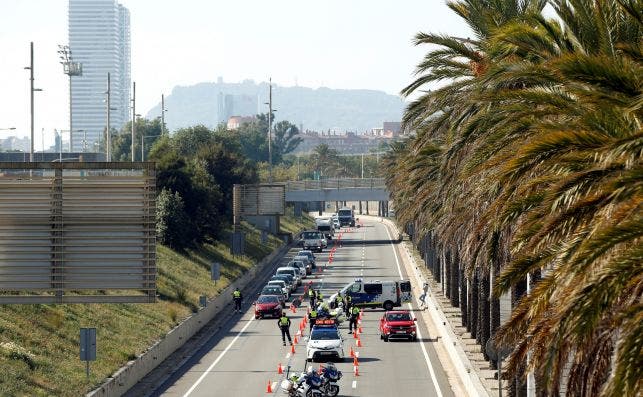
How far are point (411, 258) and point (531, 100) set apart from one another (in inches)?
3244

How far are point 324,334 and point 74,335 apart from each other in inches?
363

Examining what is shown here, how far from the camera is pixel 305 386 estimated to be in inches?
1497

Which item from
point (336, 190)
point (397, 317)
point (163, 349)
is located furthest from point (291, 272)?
point (336, 190)

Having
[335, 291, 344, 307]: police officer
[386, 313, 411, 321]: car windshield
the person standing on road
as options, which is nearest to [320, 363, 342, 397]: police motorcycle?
[386, 313, 411, 321]: car windshield

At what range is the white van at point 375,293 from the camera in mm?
69688

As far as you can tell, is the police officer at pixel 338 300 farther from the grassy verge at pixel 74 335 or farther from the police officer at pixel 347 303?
the grassy verge at pixel 74 335

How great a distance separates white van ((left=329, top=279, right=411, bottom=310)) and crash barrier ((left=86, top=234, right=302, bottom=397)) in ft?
23.8

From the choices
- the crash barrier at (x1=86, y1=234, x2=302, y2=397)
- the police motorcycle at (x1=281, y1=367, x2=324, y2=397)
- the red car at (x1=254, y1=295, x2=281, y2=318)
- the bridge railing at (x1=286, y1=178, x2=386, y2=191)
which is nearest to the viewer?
the police motorcycle at (x1=281, y1=367, x2=324, y2=397)

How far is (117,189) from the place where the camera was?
3275 centimetres

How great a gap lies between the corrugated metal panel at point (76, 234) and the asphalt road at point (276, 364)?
8634 mm

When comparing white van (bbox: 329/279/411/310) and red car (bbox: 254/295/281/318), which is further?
white van (bbox: 329/279/411/310)

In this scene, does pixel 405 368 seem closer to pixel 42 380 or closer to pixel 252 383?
pixel 252 383

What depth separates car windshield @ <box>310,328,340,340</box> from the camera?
158 feet

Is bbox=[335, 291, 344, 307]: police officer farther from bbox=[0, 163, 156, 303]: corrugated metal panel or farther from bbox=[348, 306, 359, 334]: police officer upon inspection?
bbox=[0, 163, 156, 303]: corrugated metal panel
